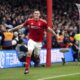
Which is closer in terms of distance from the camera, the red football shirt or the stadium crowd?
the red football shirt

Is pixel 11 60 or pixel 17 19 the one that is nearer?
pixel 11 60

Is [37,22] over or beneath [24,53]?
over

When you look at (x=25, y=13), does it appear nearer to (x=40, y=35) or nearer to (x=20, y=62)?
(x=20, y=62)

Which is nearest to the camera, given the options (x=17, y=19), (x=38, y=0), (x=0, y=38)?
(x=0, y=38)

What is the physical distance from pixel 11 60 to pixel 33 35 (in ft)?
11.7

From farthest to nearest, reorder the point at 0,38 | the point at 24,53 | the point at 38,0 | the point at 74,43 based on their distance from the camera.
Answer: the point at 38,0
the point at 74,43
the point at 0,38
the point at 24,53

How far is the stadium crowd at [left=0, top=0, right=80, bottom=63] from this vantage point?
2741 cm

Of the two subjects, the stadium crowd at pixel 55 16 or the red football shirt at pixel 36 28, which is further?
the stadium crowd at pixel 55 16

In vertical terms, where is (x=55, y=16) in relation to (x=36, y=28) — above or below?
above

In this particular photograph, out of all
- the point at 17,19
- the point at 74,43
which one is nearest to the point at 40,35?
the point at 74,43

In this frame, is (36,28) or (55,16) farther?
(55,16)

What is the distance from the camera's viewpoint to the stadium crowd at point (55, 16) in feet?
89.9

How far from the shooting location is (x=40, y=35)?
1769 centimetres

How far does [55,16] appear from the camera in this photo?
121 ft
